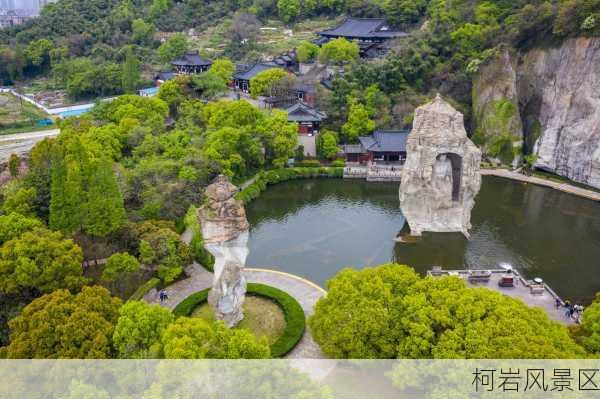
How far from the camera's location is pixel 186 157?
33.2 meters

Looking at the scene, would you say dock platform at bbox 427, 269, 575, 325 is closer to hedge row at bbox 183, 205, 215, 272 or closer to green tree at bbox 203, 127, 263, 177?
hedge row at bbox 183, 205, 215, 272

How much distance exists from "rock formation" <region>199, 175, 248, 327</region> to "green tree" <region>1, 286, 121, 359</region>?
13.6 feet

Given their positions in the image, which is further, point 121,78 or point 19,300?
point 121,78

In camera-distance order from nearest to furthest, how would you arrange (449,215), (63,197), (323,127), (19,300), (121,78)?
1. (19,300)
2. (63,197)
3. (449,215)
4. (323,127)
5. (121,78)

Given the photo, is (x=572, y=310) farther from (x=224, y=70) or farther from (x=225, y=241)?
(x=224, y=70)

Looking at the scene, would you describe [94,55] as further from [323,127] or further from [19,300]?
[19,300]

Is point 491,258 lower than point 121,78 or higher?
lower

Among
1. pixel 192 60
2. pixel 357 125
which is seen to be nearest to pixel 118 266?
pixel 357 125

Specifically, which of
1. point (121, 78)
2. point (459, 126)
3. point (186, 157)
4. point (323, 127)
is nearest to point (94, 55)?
point (121, 78)

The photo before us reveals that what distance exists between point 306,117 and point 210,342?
3260 centimetres

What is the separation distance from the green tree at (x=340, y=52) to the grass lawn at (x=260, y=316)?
3840 centimetres

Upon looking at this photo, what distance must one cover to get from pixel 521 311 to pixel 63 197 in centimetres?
1953

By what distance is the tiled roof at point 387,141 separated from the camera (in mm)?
40875

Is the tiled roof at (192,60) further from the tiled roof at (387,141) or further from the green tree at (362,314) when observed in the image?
the green tree at (362,314)
